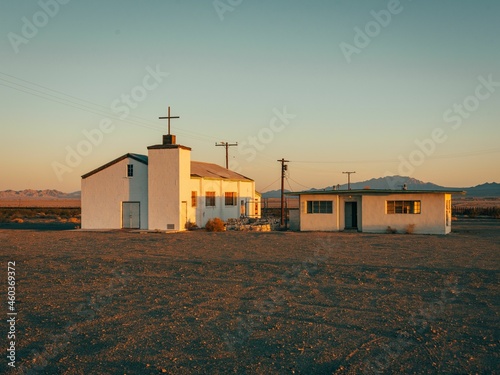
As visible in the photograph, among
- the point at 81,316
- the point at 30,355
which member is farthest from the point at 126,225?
the point at 30,355

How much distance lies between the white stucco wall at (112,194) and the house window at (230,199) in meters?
7.92

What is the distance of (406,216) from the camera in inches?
1253

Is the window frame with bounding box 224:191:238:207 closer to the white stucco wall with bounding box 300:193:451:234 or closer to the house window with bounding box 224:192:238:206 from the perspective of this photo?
the house window with bounding box 224:192:238:206

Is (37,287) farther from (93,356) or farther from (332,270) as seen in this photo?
(332,270)

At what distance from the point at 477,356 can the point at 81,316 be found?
24.0 feet

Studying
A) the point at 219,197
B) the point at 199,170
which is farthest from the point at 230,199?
the point at 199,170

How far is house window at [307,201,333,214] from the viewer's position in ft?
110

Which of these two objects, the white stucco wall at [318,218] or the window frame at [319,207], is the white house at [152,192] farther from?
the window frame at [319,207]

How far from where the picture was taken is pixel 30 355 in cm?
745

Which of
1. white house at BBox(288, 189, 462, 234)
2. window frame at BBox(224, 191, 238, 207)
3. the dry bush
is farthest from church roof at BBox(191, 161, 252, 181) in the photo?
the dry bush

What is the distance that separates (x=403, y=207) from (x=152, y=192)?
1701 centimetres

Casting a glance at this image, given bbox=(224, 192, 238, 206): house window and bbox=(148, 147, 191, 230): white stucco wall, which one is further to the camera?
bbox=(224, 192, 238, 206): house window

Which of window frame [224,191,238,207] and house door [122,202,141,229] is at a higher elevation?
window frame [224,191,238,207]

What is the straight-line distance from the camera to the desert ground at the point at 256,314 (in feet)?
23.9
